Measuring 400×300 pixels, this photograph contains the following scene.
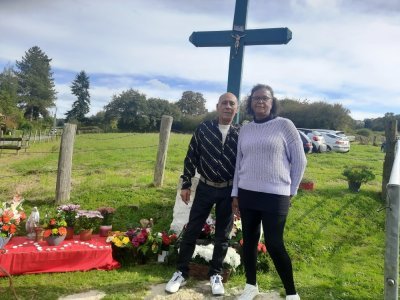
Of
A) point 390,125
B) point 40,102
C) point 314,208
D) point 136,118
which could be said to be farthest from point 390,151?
point 40,102

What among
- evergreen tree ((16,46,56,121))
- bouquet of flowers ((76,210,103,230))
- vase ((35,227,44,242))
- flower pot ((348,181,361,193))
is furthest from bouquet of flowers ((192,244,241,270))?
evergreen tree ((16,46,56,121))

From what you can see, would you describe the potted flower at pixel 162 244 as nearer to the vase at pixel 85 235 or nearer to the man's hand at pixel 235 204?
the vase at pixel 85 235

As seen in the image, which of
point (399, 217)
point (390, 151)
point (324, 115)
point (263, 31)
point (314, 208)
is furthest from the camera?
point (324, 115)

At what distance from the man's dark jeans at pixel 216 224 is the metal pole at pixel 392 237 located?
1.65 metres

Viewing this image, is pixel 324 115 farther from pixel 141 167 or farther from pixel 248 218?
pixel 248 218

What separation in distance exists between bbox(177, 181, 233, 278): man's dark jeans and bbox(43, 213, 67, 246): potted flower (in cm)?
157

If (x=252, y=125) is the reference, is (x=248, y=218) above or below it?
below

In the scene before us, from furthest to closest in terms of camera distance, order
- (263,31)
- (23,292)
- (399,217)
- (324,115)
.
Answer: (324,115), (263,31), (23,292), (399,217)

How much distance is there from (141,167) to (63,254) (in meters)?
6.61

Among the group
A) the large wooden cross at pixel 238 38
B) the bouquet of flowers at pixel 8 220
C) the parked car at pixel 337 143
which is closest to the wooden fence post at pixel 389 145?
the large wooden cross at pixel 238 38

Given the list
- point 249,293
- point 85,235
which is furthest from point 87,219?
point 249,293

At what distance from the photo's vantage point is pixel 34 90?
5747cm

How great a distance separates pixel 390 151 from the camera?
8.32 metres

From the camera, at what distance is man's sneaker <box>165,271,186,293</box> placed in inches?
146
